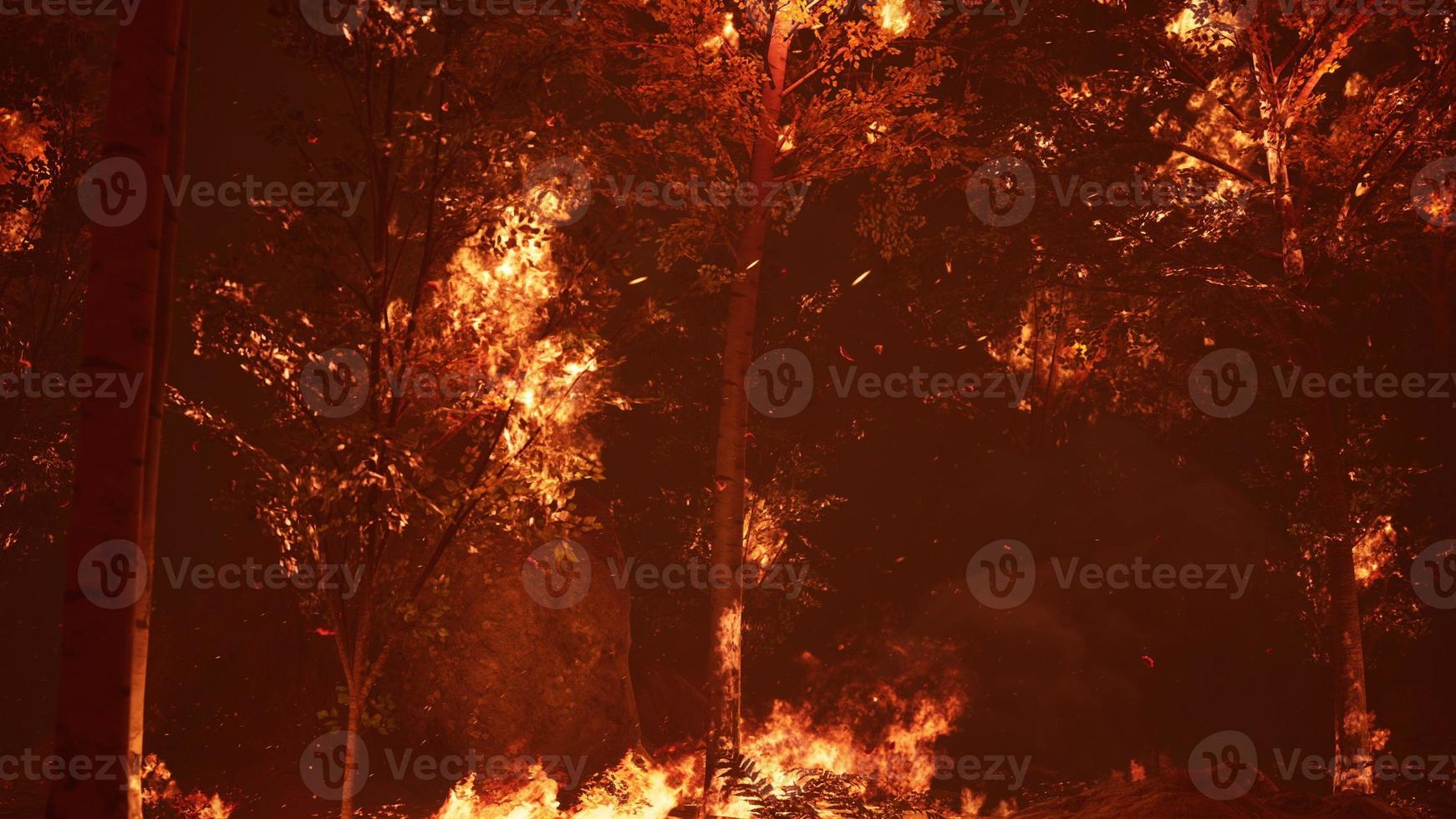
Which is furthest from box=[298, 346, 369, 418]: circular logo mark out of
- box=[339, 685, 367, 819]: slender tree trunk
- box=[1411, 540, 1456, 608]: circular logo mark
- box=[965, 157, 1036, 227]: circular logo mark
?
box=[1411, 540, 1456, 608]: circular logo mark

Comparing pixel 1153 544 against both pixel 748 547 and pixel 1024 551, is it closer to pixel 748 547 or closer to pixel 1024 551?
pixel 1024 551

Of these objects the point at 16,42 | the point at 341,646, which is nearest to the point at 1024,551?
the point at 341,646

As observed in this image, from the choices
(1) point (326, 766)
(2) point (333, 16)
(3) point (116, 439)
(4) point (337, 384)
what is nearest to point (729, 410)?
(4) point (337, 384)

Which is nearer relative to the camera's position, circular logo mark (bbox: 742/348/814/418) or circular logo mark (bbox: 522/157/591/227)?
circular logo mark (bbox: 522/157/591/227)

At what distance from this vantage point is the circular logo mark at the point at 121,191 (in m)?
6.04

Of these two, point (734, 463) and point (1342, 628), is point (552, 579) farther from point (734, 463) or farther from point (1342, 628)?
point (1342, 628)

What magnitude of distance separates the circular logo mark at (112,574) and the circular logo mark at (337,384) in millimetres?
3208

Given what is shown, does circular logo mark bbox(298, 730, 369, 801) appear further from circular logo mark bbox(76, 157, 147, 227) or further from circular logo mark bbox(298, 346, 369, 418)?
circular logo mark bbox(76, 157, 147, 227)

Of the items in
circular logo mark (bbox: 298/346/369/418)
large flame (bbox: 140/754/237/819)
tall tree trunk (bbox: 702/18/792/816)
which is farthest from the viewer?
large flame (bbox: 140/754/237/819)

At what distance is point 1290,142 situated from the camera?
15.0 m

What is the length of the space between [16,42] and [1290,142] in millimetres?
19011

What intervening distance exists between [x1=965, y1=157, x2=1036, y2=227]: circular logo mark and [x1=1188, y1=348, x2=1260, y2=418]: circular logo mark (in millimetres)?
5085

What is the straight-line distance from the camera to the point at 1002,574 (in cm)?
2080

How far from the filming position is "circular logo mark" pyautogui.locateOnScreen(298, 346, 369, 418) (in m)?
9.10
